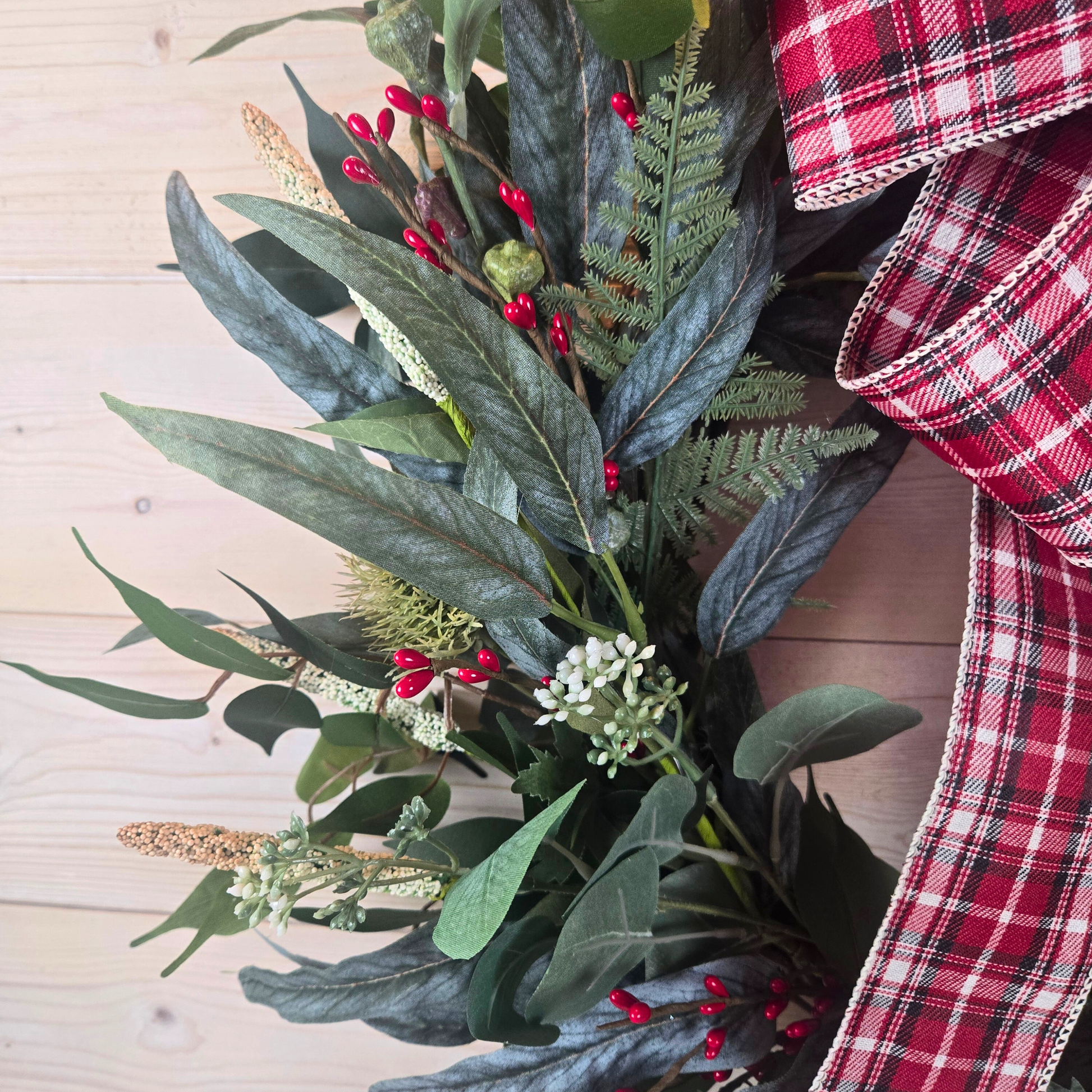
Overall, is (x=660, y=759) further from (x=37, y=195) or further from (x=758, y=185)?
(x=37, y=195)

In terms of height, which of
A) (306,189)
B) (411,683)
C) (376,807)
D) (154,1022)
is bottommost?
(154,1022)

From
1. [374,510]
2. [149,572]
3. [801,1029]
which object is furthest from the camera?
[149,572]

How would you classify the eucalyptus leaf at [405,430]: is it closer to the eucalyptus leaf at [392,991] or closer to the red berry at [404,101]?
the red berry at [404,101]

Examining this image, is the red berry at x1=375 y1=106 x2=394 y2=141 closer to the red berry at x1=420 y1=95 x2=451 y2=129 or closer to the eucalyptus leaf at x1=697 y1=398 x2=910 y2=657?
the red berry at x1=420 y1=95 x2=451 y2=129

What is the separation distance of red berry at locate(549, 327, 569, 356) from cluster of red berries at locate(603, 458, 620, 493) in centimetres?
5

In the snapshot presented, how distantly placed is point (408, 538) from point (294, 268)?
0.29m

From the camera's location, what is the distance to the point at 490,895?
1.08ft

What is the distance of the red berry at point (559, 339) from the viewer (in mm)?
373

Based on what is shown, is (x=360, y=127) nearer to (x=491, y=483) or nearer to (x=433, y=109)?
(x=433, y=109)

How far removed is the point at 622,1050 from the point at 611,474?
12.0 inches

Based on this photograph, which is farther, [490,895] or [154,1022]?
[154,1022]

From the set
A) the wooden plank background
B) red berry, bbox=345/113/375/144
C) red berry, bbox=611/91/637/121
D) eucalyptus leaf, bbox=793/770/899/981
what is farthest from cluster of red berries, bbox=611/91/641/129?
eucalyptus leaf, bbox=793/770/899/981

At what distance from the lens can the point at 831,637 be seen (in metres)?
0.56

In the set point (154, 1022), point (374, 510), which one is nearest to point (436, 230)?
point (374, 510)
